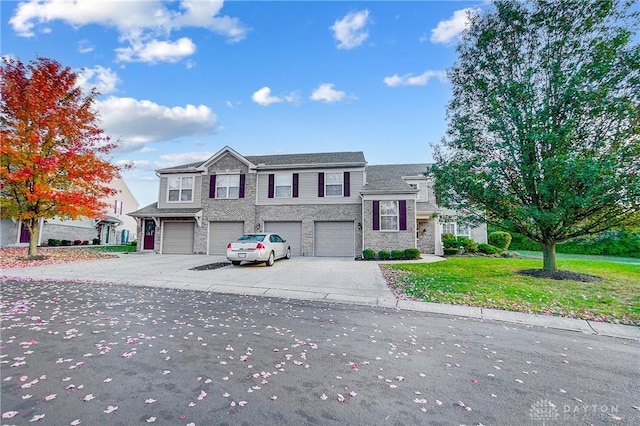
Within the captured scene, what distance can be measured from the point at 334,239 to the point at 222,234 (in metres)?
7.13

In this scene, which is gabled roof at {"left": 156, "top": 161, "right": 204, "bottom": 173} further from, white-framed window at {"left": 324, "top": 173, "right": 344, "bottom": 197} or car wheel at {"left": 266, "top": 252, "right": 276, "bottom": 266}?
car wheel at {"left": 266, "top": 252, "right": 276, "bottom": 266}

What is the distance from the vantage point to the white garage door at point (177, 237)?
19.1 meters

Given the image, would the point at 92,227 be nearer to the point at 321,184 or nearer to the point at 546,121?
the point at 321,184

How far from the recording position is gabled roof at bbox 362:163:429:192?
57.2ft

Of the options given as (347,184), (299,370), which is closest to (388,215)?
(347,184)

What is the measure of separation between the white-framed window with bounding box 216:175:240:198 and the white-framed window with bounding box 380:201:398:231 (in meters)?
9.00

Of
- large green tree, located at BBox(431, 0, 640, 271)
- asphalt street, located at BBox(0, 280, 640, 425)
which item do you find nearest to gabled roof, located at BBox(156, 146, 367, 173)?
large green tree, located at BBox(431, 0, 640, 271)

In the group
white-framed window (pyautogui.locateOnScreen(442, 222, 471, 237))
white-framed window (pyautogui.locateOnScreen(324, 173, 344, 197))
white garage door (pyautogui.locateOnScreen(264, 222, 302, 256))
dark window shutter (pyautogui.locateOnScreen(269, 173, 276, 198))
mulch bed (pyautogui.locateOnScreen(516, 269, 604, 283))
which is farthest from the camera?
white-framed window (pyautogui.locateOnScreen(442, 222, 471, 237))

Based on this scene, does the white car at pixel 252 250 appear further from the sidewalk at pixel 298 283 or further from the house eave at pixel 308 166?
the house eave at pixel 308 166

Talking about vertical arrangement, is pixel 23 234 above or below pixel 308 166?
below

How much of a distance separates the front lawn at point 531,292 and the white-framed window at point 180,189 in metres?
14.5

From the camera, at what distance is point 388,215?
16.9m

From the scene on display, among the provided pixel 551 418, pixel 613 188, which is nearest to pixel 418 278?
pixel 613 188

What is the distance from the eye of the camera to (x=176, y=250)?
1914 centimetres
